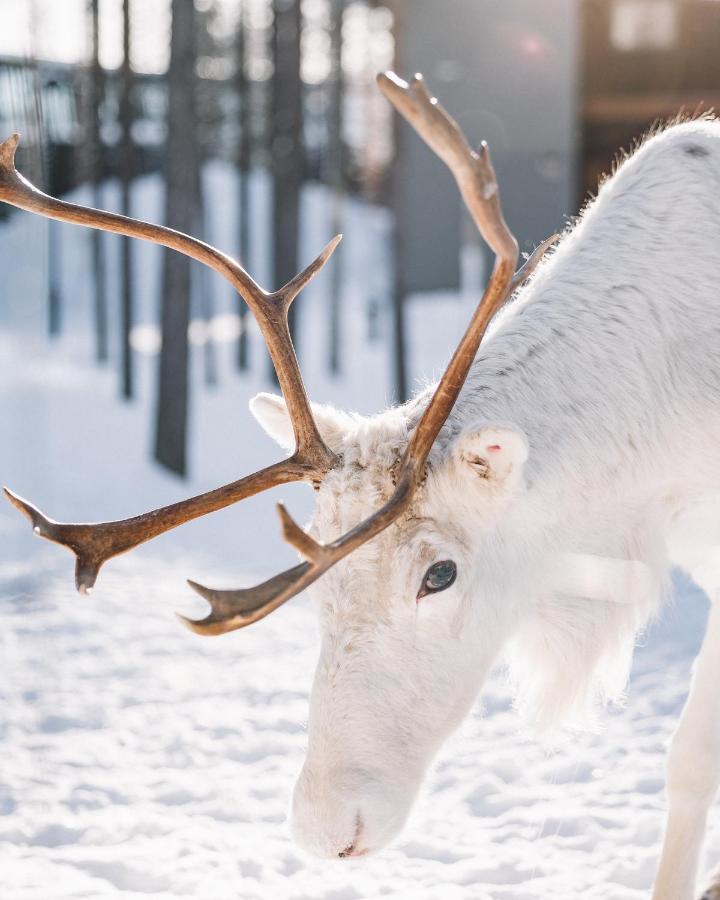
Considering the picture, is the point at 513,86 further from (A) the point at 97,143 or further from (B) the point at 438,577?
(B) the point at 438,577

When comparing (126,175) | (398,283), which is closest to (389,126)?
(126,175)

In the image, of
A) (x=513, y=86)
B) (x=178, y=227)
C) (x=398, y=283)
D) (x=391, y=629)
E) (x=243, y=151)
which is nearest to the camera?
(x=391, y=629)

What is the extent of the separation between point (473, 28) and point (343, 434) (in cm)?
1513

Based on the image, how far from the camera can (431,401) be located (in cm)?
228

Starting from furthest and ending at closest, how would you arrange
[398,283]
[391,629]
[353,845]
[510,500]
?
1. [398,283]
2. [510,500]
3. [391,629]
4. [353,845]

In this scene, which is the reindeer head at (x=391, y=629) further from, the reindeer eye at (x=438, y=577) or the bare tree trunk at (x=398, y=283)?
the bare tree trunk at (x=398, y=283)

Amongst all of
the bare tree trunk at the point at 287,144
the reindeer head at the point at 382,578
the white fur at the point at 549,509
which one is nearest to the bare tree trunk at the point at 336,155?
the bare tree trunk at the point at 287,144

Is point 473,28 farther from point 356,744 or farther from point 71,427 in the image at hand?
Answer: point 356,744

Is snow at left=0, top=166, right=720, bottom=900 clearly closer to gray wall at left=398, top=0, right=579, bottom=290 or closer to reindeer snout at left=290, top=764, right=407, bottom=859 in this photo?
reindeer snout at left=290, top=764, right=407, bottom=859

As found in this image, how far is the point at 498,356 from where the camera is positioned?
2.59m

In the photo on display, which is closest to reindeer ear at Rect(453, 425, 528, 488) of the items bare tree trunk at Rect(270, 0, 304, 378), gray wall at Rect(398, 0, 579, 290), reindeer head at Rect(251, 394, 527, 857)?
reindeer head at Rect(251, 394, 527, 857)

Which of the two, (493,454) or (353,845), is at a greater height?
(493,454)

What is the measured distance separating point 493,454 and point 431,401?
17 centimetres

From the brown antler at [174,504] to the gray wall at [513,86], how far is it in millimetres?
12467
